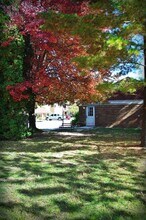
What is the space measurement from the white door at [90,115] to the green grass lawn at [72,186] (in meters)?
22.8

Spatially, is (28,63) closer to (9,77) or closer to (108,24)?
(9,77)

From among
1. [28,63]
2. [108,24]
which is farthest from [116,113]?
[108,24]

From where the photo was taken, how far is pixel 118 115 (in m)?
31.5

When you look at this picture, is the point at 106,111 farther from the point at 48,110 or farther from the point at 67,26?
the point at 48,110

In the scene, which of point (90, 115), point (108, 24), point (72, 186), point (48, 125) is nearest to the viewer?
point (72, 186)

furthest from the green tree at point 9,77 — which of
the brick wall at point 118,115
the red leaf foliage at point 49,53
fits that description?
the brick wall at point 118,115

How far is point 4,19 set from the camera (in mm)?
14891

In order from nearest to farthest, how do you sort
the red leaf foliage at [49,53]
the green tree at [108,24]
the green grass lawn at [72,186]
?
the green grass lawn at [72,186], the green tree at [108,24], the red leaf foliage at [49,53]

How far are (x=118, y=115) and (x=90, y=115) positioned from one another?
3404 millimetres

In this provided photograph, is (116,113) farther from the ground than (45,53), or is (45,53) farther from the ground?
(45,53)

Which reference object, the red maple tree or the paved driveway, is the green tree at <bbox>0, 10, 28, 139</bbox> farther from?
the paved driveway

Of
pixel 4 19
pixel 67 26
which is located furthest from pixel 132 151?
pixel 4 19

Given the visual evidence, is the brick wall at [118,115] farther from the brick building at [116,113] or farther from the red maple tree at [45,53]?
the red maple tree at [45,53]

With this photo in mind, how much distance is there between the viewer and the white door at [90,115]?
3325 cm
